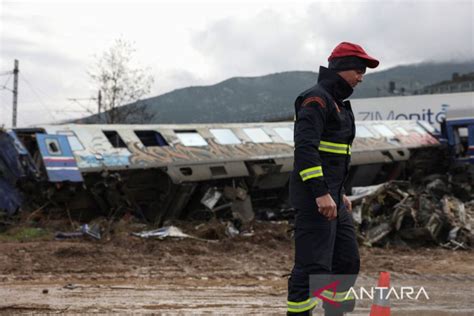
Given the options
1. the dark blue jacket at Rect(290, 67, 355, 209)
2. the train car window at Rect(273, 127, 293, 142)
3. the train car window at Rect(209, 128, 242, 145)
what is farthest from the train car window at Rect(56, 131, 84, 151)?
the dark blue jacket at Rect(290, 67, 355, 209)

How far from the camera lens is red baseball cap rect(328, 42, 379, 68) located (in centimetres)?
382

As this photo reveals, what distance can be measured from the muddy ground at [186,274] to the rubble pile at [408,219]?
33cm

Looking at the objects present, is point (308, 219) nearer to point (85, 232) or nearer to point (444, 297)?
point (444, 297)

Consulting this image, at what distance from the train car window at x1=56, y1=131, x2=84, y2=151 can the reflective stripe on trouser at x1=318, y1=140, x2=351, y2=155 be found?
8.49 metres

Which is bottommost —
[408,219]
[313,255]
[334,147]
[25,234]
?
[25,234]

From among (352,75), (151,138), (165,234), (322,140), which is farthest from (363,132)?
(322,140)

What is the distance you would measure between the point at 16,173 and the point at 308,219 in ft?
29.8

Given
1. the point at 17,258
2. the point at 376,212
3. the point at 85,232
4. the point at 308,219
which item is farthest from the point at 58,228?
the point at 308,219

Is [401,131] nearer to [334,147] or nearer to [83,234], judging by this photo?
[83,234]

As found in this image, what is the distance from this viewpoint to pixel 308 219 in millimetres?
3684

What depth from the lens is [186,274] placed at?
23.4ft

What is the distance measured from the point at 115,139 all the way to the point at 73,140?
1031 mm

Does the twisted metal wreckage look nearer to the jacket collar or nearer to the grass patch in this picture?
the grass patch

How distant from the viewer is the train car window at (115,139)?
12.2 m
